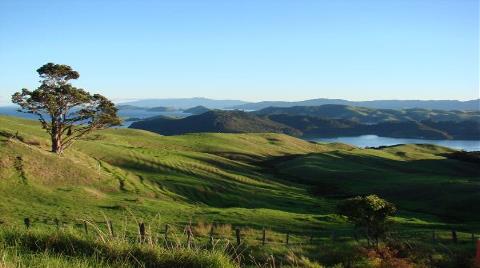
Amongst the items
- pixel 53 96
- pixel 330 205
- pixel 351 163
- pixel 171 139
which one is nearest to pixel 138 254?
pixel 53 96

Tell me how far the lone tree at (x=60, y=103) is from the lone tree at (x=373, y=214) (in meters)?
41.1

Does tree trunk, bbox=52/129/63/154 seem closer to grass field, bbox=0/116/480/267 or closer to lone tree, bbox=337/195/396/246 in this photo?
grass field, bbox=0/116/480/267

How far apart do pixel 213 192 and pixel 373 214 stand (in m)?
39.2

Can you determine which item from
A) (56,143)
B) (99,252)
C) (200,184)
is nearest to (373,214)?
(99,252)

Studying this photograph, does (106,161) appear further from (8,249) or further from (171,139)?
(8,249)

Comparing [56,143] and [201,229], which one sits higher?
[56,143]

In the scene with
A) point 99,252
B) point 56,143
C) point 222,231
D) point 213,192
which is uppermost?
point 99,252

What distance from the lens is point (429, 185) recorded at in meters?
80.2

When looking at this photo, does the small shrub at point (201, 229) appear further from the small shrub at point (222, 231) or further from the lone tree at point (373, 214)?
the lone tree at point (373, 214)

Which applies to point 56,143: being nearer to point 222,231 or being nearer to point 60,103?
point 60,103

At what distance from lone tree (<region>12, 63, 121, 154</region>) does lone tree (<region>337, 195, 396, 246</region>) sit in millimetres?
41103

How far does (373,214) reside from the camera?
30.4 m

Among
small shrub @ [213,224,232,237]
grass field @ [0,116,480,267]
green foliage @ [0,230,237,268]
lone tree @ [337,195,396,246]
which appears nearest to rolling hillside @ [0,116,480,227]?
grass field @ [0,116,480,267]

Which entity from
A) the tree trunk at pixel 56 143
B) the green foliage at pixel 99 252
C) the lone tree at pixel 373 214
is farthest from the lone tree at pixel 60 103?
the green foliage at pixel 99 252
